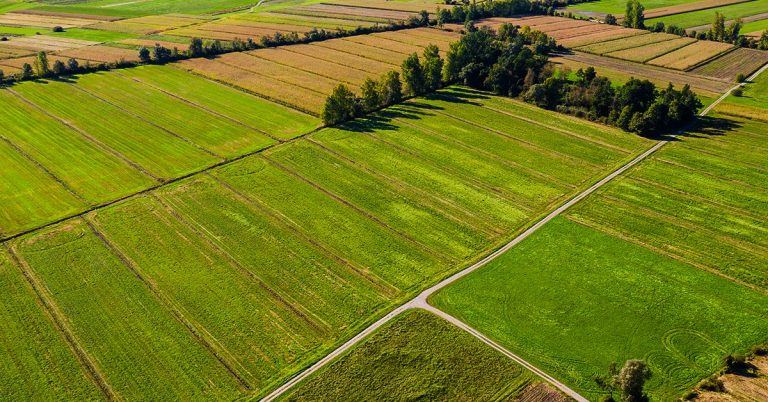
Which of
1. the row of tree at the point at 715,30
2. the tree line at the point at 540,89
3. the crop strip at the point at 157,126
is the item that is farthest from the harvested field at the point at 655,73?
the crop strip at the point at 157,126

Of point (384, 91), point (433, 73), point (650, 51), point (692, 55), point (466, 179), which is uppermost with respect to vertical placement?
point (692, 55)

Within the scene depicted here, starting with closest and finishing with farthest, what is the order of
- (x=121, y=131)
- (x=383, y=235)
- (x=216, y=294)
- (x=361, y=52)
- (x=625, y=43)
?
(x=216, y=294) < (x=383, y=235) < (x=121, y=131) < (x=361, y=52) < (x=625, y=43)

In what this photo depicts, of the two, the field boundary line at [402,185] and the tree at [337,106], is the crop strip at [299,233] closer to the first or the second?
the field boundary line at [402,185]

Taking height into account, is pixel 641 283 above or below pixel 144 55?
above

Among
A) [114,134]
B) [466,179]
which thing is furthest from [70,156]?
[466,179]

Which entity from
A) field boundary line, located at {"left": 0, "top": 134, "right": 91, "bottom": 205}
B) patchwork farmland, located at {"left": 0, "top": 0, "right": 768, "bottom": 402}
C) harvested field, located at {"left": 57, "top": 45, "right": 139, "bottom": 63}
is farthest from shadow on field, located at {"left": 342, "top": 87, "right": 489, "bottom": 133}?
harvested field, located at {"left": 57, "top": 45, "right": 139, "bottom": 63}

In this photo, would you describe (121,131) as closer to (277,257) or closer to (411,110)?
(277,257)
